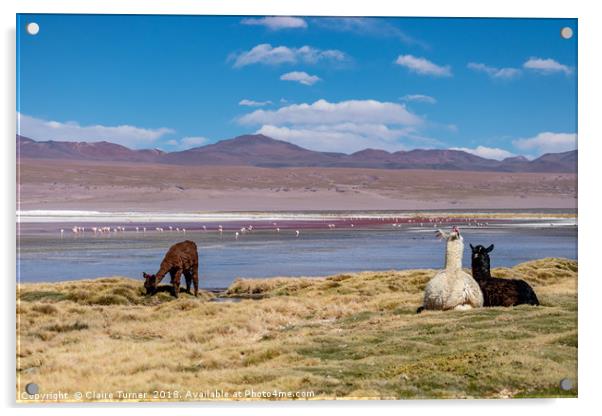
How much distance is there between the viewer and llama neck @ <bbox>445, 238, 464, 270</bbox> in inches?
321

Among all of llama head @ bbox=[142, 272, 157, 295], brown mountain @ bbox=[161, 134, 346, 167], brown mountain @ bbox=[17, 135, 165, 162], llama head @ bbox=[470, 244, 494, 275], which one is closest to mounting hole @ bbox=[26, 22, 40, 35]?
brown mountain @ bbox=[17, 135, 165, 162]

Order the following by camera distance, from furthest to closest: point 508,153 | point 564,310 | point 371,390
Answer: point 508,153 < point 564,310 < point 371,390

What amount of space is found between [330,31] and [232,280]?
343 cm

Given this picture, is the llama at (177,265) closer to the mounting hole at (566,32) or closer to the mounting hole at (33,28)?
the mounting hole at (33,28)

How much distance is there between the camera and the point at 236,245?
8641mm

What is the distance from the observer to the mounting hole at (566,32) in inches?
317

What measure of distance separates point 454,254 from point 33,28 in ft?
19.2

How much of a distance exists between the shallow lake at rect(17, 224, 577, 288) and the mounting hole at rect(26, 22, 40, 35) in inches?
98.1

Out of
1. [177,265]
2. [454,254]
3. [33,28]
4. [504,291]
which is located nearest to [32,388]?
[177,265]

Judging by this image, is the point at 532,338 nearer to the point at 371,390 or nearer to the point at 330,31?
the point at 371,390

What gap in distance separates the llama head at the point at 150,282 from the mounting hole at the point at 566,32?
6053 mm

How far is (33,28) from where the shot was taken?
7.61 m

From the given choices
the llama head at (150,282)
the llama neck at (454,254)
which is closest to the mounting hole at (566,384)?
the llama neck at (454,254)
